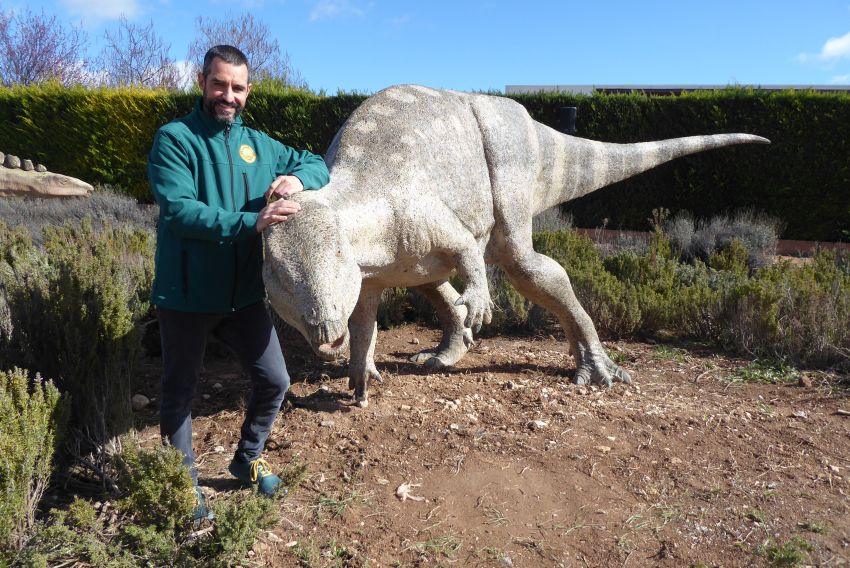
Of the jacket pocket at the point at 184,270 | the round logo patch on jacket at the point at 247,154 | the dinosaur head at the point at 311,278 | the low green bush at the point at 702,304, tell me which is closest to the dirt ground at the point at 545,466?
the low green bush at the point at 702,304

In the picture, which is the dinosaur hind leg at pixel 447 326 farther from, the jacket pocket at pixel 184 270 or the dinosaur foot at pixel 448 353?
the jacket pocket at pixel 184 270

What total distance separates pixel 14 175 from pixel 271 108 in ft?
14.0

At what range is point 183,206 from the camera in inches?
79.2

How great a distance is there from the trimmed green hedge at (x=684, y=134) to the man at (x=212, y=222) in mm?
6681

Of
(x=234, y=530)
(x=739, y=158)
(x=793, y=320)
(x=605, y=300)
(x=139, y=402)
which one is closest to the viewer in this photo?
(x=234, y=530)

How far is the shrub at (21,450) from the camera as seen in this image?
6.48ft

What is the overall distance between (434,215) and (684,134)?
28.7 ft

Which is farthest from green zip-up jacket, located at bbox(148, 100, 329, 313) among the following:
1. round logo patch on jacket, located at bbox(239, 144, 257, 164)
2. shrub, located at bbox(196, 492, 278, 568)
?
shrub, located at bbox(196, 492, 278, 568)

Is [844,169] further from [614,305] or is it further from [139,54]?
[139,54]

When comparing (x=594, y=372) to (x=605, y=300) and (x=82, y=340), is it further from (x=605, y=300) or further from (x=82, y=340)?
(x=82, y=340)

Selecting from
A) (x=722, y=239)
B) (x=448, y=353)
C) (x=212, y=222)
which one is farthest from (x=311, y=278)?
(x=722, y=239)

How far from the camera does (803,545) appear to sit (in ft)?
7.41

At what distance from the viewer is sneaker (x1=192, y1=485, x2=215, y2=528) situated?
225 cm

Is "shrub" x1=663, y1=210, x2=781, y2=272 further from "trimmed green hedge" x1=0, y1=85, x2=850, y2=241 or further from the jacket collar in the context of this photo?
the jacket collar
